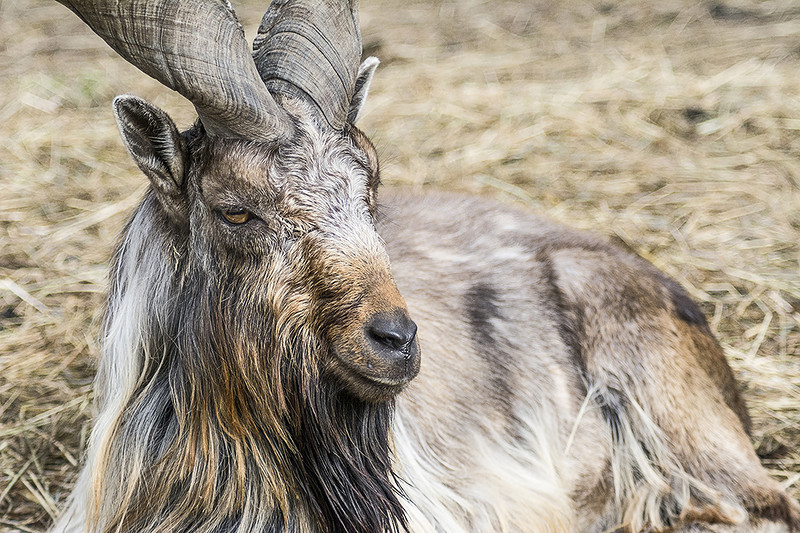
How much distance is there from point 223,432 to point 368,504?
A: 0.54 metres

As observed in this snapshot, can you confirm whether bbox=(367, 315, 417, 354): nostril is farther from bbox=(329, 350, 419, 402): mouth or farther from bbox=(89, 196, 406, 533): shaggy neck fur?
bbox=(89, 196, 406, 533): shaggy neck fur

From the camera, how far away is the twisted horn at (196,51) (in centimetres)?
237

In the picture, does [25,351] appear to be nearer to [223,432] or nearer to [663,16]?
[223,432]

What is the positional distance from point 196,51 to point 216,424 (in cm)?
117

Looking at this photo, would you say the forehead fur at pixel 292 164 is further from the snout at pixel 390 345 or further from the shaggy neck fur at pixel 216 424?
the snout at pixel 390 345

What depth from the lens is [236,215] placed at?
8.32ft

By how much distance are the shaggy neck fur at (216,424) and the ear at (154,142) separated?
0.22 metres

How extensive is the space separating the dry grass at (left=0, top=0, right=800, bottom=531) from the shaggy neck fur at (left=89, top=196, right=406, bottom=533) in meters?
1.27

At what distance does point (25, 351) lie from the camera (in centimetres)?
471

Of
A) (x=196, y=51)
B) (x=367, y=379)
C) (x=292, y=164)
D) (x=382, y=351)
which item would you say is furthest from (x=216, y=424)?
(x=196, y=51)

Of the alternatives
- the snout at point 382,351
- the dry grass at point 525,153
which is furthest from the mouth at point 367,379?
the dry grass at point 525,153

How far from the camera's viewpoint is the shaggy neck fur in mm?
2629

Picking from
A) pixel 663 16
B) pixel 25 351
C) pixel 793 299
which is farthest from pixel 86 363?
pixel 663 16

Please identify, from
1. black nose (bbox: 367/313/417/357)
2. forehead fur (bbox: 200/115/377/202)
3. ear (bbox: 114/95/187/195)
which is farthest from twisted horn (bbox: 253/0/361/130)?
black nose (bbox: 367/313/417/357)
